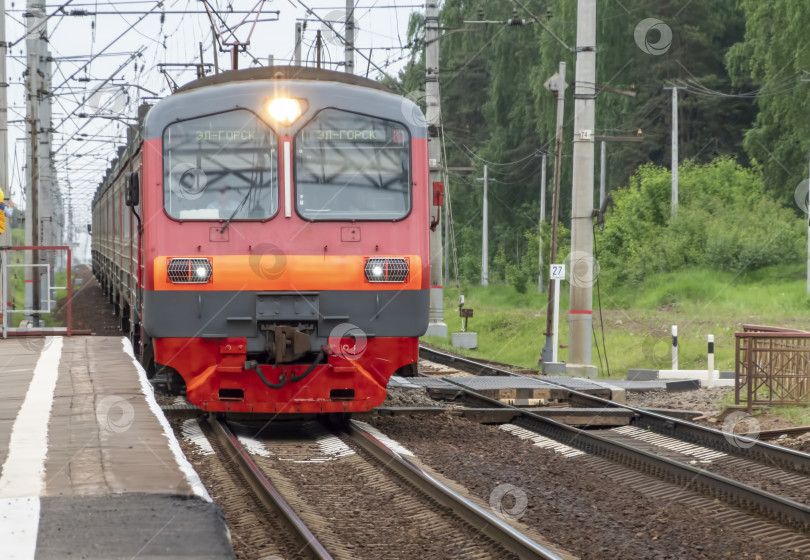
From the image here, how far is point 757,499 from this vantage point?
7770 millimetres

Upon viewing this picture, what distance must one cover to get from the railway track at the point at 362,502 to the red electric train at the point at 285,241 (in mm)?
680

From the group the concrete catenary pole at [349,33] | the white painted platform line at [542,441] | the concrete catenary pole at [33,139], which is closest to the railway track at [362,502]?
the white painted platform line at [542,441]

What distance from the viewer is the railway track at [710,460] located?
25.0ft

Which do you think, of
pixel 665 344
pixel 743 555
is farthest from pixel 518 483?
pixel 665 344

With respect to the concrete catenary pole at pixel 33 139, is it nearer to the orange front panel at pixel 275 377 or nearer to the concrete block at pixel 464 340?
the concrete block at pixel 464 340

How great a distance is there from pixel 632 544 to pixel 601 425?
5491 mm

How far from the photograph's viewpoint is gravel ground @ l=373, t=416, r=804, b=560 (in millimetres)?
6664

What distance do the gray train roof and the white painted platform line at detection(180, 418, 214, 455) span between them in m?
2.86

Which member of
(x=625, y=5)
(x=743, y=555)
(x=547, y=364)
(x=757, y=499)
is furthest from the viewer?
(x=625, y=5)

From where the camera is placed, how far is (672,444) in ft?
35.0

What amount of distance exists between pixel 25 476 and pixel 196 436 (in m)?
5.47

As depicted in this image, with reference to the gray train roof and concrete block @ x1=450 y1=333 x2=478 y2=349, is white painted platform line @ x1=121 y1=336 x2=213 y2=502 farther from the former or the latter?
concrete block @ x1=450 y1=333 x2=478 y2=349

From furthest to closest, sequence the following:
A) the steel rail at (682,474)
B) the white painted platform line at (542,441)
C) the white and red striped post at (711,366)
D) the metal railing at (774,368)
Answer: the white and red striped post at (711,366) < the metal railing at (774,368) < the white painted platform line at (542,441) < the steel rail at (682,474)

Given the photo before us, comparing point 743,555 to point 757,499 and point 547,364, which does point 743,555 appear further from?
point 547,364
